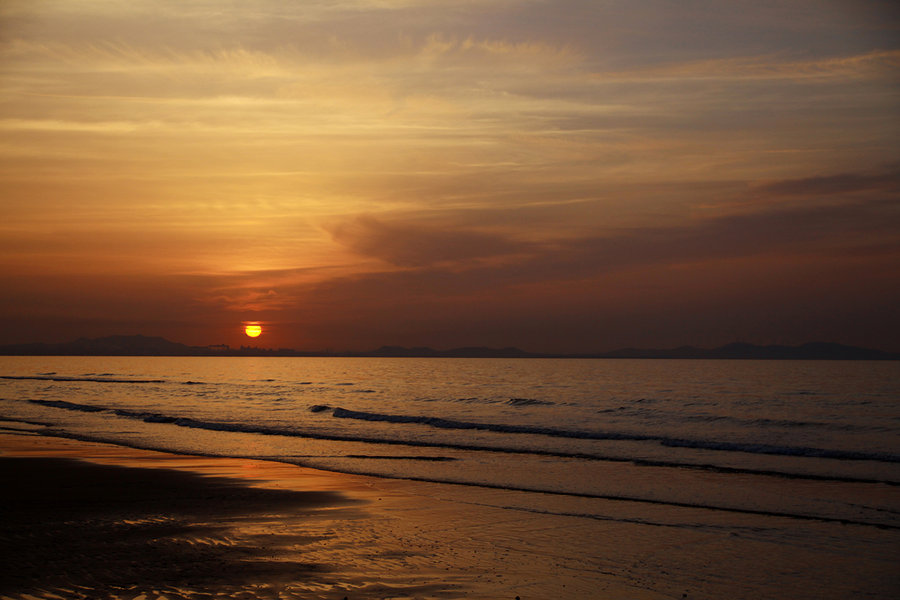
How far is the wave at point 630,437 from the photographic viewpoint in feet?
82.5

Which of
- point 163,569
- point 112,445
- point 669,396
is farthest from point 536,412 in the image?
point 163,569

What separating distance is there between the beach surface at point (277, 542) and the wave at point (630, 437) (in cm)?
1418

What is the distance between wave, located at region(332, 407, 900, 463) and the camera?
25.1m

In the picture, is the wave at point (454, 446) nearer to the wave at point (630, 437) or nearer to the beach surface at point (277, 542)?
the wave at point (630, 437)

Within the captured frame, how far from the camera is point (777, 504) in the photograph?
15930 millimetres

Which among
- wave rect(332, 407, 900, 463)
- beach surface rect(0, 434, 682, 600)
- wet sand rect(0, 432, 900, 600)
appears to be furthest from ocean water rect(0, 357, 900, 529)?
beach surface rect(0, 434, 682, 600)

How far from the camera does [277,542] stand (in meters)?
11.7

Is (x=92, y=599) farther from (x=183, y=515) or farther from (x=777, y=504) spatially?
(x=777, y=504)

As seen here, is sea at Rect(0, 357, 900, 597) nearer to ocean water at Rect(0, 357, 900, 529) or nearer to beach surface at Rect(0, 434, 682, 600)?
ocean water at Rect(0, 357, 900, 529)

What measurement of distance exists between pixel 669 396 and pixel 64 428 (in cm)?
4350

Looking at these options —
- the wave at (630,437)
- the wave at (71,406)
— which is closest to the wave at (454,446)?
the wave at (71,406)

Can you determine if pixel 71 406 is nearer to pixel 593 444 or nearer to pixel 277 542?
pixel 593 444

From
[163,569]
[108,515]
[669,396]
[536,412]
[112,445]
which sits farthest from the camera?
[669,396]

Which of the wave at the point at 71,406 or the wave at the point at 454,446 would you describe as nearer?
the wave at the point at 454,446
